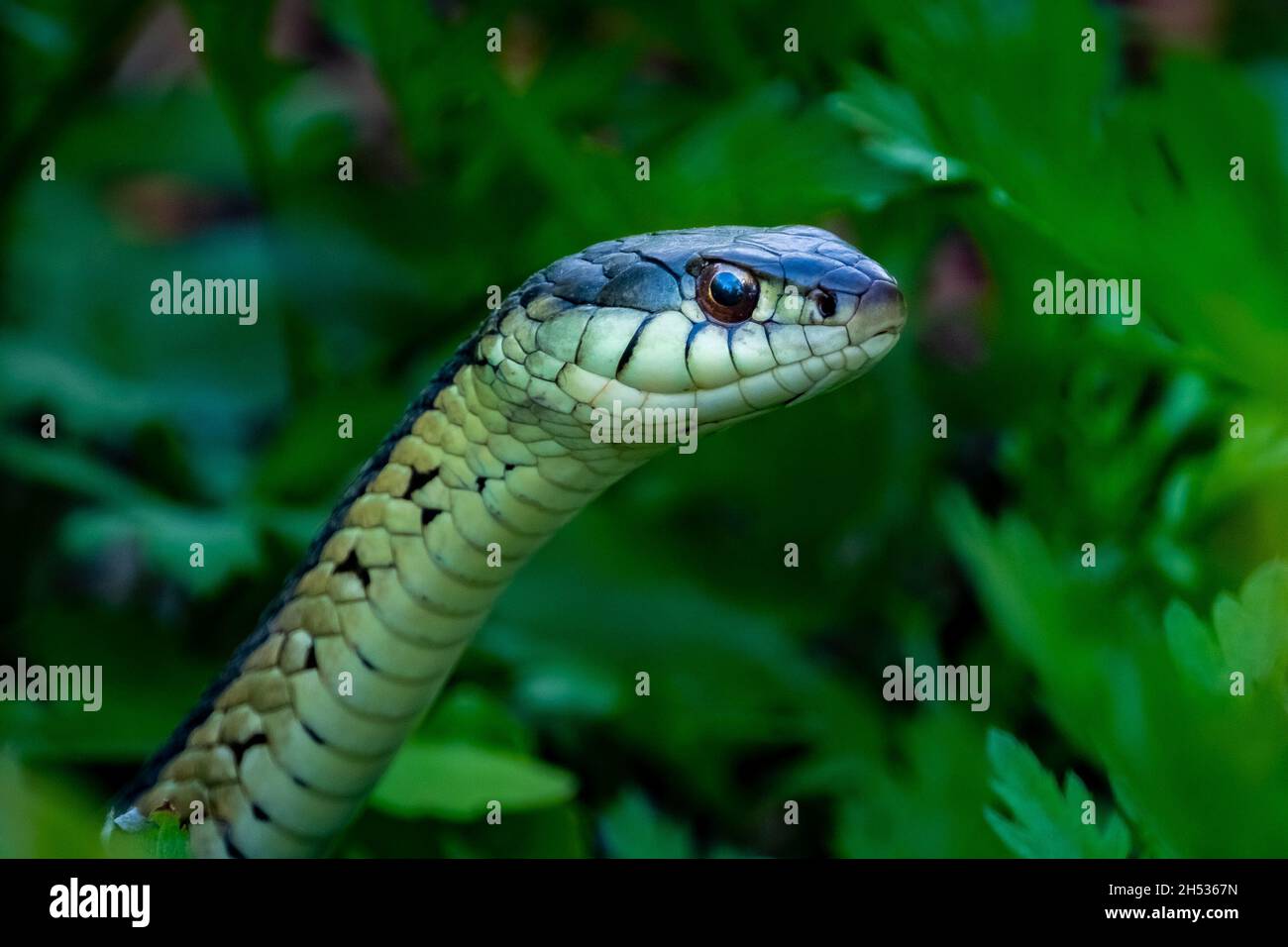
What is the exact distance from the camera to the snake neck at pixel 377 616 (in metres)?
1.25

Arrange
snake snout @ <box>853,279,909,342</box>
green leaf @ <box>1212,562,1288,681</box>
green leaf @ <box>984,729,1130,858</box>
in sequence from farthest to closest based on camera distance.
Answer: snake snout @ <box>853,279,909,342</box>
green leaf @ <box>984,729,1130,858</box>
green leaf @ <box>1212,562,1288,681</box>

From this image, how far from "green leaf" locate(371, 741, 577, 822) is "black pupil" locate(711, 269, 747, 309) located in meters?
0.50

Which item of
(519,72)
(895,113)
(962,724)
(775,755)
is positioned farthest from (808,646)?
(519,72)

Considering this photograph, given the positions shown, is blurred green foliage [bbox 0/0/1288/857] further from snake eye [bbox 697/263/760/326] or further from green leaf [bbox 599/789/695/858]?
snake eye [bbox 697/263/760/326]

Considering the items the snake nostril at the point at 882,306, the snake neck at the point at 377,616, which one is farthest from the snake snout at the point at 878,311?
the snake neck at the point at 377,616

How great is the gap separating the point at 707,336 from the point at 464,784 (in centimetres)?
53

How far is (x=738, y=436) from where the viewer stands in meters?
2.02

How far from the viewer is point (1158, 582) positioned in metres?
1.56

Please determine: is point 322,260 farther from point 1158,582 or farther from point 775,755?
point 1158,582

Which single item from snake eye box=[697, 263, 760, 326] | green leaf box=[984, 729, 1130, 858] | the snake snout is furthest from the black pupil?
green leaf box=[984, 729, 1130, 858]

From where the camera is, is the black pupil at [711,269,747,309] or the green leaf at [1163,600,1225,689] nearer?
the green leaf at [1163,600,1225,689]

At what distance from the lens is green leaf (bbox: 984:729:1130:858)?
1.07 m

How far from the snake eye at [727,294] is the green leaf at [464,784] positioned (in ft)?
1.62

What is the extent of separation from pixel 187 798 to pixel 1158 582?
1.05 meters
